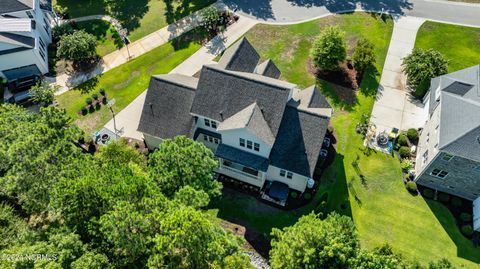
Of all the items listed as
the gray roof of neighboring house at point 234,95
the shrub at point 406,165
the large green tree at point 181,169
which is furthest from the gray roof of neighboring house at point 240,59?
the shrub at point 406,165

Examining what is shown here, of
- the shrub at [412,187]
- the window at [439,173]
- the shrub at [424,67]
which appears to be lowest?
the shrub at [412,187]

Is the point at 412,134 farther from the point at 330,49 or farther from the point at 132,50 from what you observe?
the point at 132,50

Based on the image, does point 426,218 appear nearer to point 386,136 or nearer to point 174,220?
point 386,136

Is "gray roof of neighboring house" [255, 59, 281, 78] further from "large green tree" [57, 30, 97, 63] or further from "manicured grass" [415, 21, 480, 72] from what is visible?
"large green tree" [57, 30, 97, 63]

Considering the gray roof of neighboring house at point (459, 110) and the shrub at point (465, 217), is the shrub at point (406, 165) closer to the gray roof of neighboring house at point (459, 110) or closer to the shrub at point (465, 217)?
the gray roof of neighboring house at point (459, 110)

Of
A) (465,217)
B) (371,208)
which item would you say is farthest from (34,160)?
(465,217)

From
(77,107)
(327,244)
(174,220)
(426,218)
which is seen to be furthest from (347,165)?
(77,107)

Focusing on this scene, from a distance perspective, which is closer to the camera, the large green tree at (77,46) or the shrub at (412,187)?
the shrub at (412,187)
